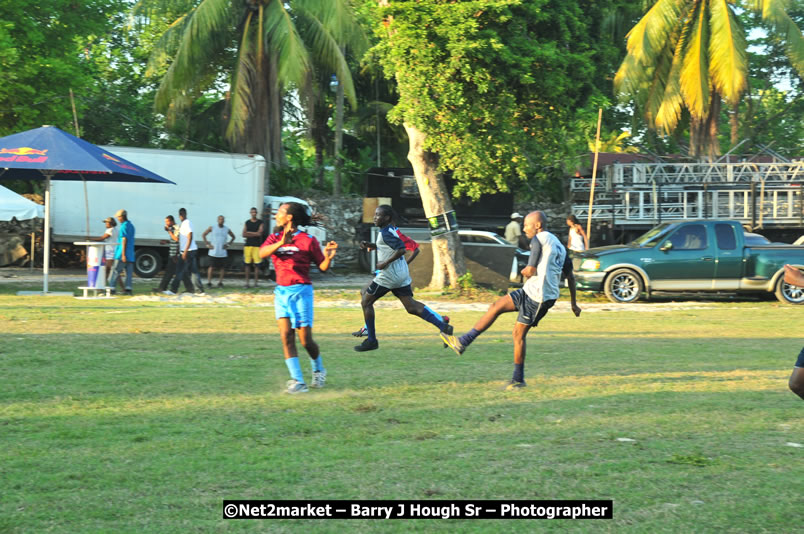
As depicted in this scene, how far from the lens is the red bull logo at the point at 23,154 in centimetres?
1794

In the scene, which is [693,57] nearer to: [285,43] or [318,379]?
[285,43]

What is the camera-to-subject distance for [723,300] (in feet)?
71.1

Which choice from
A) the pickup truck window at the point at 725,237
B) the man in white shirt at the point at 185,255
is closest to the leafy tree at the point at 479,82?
the pickup truck window at the point at 725,237

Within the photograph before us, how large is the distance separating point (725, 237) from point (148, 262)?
15.7 m

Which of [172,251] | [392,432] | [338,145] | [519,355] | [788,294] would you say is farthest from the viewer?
[338,145]

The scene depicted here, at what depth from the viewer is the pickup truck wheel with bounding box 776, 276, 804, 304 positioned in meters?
19.9

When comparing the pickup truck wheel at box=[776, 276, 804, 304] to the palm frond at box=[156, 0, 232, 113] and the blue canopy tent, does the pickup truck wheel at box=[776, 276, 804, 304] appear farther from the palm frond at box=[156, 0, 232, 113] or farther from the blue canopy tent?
the palm frond at box=[156, 0, 232, 113]

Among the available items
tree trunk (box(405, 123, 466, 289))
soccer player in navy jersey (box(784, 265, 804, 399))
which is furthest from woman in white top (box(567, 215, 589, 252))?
soccer player in navy jersey (box(784, 265, 804, 399))

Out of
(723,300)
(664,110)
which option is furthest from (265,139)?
(723,300)

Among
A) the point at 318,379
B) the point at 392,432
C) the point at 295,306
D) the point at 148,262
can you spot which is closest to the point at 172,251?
the point at 148,262

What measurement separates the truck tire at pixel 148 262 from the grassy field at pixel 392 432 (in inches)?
547

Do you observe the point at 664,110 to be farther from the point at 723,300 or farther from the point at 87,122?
the point at 87,122

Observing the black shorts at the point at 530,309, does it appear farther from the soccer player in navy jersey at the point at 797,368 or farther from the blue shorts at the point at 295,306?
the soccer player in navy jersey at the point at 797,368

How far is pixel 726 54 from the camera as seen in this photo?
1222 inches
